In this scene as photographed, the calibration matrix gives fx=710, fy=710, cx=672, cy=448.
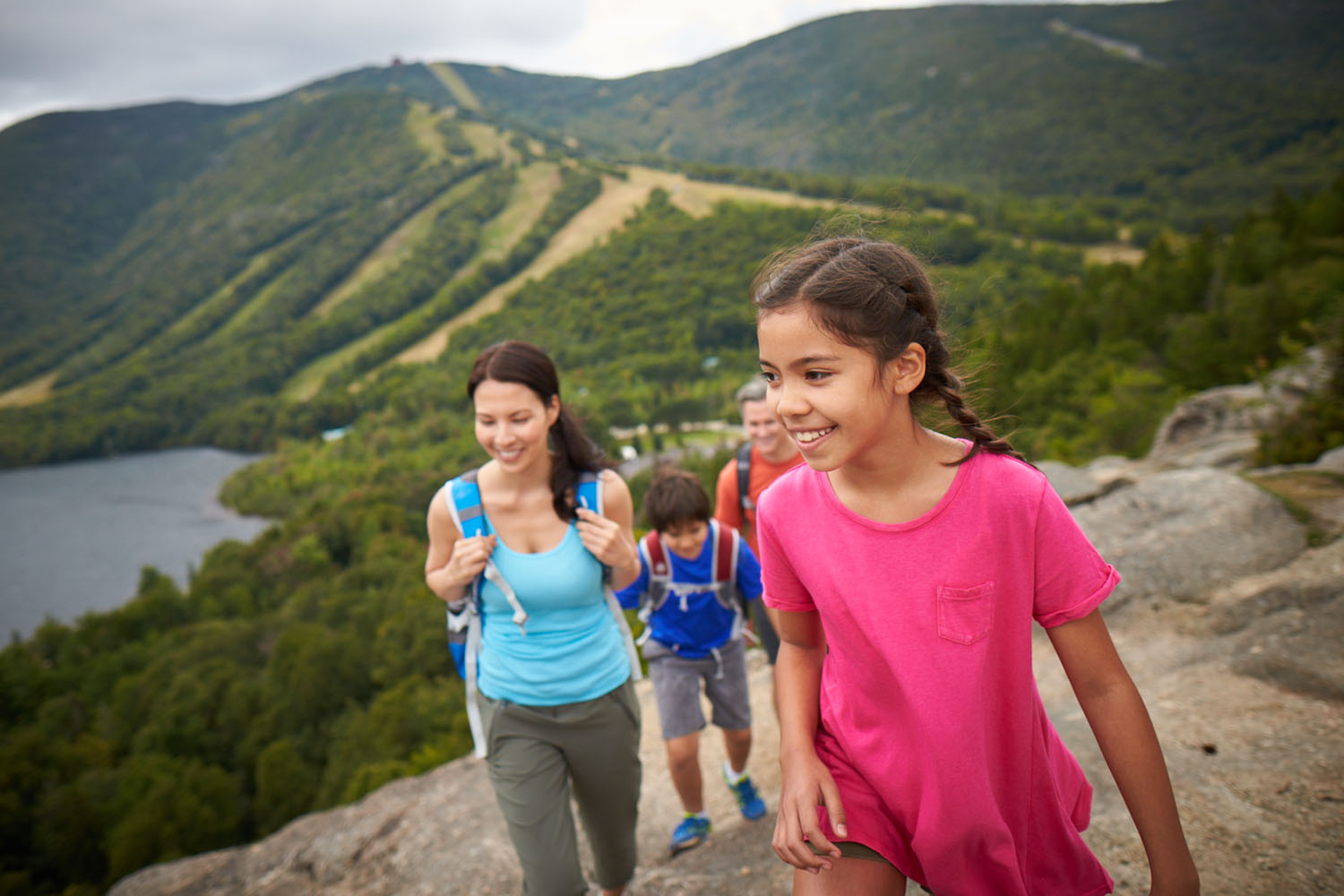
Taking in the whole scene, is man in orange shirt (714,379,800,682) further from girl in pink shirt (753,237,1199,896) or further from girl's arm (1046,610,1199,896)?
girl's arm (1046,610,1199,896)

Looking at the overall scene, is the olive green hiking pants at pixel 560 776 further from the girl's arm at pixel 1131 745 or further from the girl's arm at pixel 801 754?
the girl's arm at pixel 1131 745

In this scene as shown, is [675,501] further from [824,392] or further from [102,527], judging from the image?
[102,527]

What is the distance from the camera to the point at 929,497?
1644mm

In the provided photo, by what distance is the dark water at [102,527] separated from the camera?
7100 cm

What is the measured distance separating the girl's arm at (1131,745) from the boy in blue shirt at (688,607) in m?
2.47

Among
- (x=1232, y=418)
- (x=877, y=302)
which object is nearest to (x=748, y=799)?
(x=877, y=302)

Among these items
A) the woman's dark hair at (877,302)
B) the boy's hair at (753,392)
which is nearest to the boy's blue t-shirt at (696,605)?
the boy's hair at (753,392)

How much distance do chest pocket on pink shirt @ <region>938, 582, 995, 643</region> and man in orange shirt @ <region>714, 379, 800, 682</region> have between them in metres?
2.65

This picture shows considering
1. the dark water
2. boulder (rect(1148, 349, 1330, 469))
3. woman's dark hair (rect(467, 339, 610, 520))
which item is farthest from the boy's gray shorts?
the dark water

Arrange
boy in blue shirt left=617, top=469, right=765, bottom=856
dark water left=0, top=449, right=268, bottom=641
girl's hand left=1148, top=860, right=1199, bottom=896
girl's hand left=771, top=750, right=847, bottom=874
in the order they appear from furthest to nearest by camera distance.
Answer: dark water left=0, top=449, right=268, bottom=641 < boy in blue shirt left=617, top=469, right=765, bottom=856 < girl's hand left=771, top=750, right=847, bottom=874 < girl's hand left=1148, top=860, right=1199, bottom=896

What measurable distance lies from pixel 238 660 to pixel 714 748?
50597 millimetres

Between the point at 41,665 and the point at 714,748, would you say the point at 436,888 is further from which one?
the point at 41,665

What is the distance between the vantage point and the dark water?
233 ft

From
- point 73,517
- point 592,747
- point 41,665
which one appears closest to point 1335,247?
point 592,747
